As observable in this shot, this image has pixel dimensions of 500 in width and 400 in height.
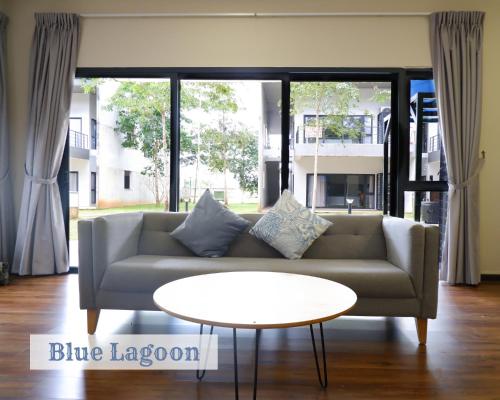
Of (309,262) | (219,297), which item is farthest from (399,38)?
(219,297)

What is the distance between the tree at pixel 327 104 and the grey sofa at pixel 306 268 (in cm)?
156

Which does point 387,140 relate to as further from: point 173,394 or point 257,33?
point 173,394

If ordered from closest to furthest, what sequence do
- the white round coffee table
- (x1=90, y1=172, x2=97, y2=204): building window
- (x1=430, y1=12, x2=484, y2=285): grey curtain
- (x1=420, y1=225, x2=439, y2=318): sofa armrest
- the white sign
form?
the white round coffee table → the white sign → (x1=420, y1=225, x2=439, y2=318): sofa armrest → (x1=430, y1=12, x2=484, y2=285): grey curtain → (x1=90, y1=172, x2=97, y2=204): building window

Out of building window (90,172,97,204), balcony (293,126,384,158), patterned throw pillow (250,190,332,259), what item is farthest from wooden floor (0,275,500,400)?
balcony (293,126,384,158)

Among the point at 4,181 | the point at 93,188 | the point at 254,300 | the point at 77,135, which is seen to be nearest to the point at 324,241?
the point at 254,300

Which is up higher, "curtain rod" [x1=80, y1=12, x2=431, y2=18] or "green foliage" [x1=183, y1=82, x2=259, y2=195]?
"curtain rod" [x1=80, y1=12, x2=431, y2=18]

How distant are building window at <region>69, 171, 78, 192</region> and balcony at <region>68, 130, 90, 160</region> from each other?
185mm

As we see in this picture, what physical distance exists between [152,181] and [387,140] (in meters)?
2.50

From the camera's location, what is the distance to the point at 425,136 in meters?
3.82

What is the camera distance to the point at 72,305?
9.06 ft

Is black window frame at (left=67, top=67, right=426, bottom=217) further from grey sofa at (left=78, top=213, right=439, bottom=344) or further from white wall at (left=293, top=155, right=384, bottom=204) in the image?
grey sofa at (left=78, top=213, right=439, bottom=344)

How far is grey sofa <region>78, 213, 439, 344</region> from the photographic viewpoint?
2.12 m

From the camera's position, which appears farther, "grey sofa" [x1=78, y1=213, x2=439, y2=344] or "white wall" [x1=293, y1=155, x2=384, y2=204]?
"white wall" [x1=293, y1=155, x2=384, y2=204]

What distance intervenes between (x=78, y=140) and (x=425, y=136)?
142 inches
